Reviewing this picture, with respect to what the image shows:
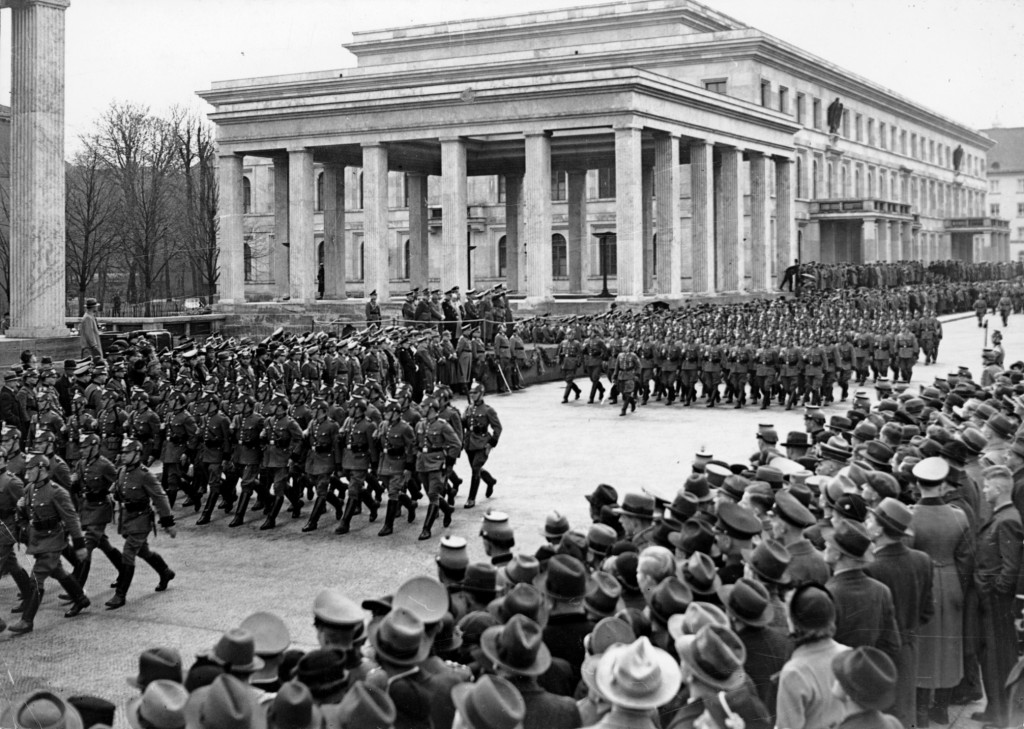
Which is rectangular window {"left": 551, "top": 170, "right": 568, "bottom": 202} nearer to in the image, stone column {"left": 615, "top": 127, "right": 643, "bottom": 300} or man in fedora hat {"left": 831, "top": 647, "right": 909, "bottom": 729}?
stone column {"left": 615, "top": 127, "right": 643, "bottom": 300}

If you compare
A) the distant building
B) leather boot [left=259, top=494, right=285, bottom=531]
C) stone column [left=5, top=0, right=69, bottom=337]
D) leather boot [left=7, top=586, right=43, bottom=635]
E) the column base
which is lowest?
leather boot [left=7, top=586, right=43, bottom=635]

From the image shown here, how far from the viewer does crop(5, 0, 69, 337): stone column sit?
23766 mm

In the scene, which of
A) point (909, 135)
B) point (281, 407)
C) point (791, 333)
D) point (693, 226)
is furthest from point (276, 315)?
point (909, 135)

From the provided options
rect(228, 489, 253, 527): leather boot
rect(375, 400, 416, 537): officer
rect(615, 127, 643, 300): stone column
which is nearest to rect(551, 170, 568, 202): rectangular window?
rect(615, 127, 643, 300): stone column

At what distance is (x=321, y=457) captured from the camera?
46.5ft

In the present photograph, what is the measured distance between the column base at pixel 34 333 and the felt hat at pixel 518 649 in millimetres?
22014

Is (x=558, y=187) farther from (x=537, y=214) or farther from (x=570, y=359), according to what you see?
(x=570, y=359)

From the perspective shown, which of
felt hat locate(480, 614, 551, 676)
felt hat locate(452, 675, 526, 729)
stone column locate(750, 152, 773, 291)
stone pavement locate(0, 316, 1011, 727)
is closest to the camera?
felt hat locate(452, 675, 526, 729)

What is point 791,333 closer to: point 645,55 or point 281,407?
point 281,407

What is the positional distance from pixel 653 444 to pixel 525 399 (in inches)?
301

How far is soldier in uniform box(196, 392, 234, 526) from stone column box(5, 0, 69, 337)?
1153cm

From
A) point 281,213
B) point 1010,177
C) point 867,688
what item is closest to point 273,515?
point 867,688

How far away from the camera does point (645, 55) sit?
58.9 m

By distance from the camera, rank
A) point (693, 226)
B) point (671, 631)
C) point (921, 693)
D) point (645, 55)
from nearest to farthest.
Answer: point (671, 631) < point (921, 693) < point (693, 226) < point (645, 55)
